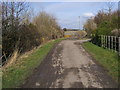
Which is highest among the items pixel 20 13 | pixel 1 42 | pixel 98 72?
pixel 20 13

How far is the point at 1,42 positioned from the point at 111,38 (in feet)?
36.8

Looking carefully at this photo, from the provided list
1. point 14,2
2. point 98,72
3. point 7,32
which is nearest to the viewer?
point 98,72

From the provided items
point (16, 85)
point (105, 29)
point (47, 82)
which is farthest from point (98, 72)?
point (105, 29)

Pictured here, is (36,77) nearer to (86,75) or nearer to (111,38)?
(86,75)

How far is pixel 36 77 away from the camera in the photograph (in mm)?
8289

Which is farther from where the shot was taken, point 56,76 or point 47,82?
point 56,76

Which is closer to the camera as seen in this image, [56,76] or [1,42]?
[56,76]

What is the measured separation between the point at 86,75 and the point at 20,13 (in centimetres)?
1165

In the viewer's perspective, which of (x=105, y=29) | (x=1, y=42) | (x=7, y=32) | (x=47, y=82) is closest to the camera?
(x=47, y=82)

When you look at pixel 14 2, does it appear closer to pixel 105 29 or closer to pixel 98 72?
pixel 98 72

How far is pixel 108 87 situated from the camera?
6695mm

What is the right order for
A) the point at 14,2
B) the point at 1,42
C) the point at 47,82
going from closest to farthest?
the point at 47,82, the point at 1,42, the point at 14,2

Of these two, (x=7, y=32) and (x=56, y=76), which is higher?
(x=7, y=32)

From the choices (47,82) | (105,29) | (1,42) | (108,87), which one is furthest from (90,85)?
(105,29)
